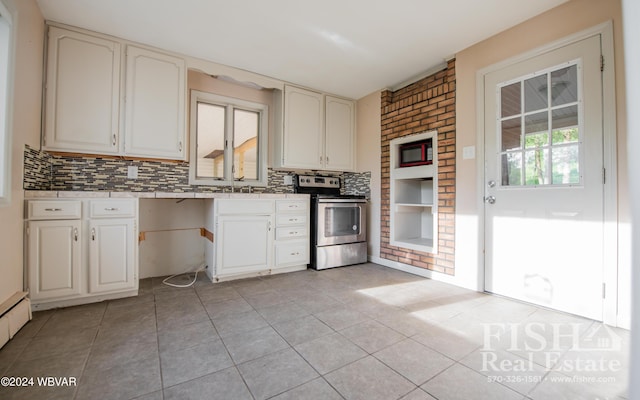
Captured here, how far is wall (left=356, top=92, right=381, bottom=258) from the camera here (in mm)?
3857

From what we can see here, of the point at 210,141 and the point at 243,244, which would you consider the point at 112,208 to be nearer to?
the point at 243,244

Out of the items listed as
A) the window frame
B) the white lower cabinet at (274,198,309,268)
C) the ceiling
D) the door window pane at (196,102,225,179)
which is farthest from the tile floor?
the ceiling

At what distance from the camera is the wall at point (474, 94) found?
1895 millimetres

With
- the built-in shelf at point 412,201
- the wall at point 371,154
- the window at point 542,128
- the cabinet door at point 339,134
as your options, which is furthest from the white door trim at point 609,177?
the cabinet door at point 339,134

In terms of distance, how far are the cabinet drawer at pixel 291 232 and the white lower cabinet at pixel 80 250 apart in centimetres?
141

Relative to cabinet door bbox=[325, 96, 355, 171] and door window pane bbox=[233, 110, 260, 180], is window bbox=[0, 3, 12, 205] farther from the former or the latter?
cabinet door bbox=[325, 96, 355, 171]

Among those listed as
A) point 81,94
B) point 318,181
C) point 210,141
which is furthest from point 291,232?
point 81,94

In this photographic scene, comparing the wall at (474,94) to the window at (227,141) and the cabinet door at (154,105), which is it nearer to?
the window at (227,141)

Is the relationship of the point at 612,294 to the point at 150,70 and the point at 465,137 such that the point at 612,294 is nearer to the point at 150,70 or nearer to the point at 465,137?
the point at 465,137

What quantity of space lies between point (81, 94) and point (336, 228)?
291 cm

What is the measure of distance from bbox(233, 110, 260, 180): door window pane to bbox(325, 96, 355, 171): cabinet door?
3.26 ft

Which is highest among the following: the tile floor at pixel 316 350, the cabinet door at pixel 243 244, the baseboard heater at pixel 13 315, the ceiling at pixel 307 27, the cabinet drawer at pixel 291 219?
the ceiling at pixel 307 27

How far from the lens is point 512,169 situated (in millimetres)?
2451

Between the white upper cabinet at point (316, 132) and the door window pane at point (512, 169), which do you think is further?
the white upper cabinet at point (316, 132)
